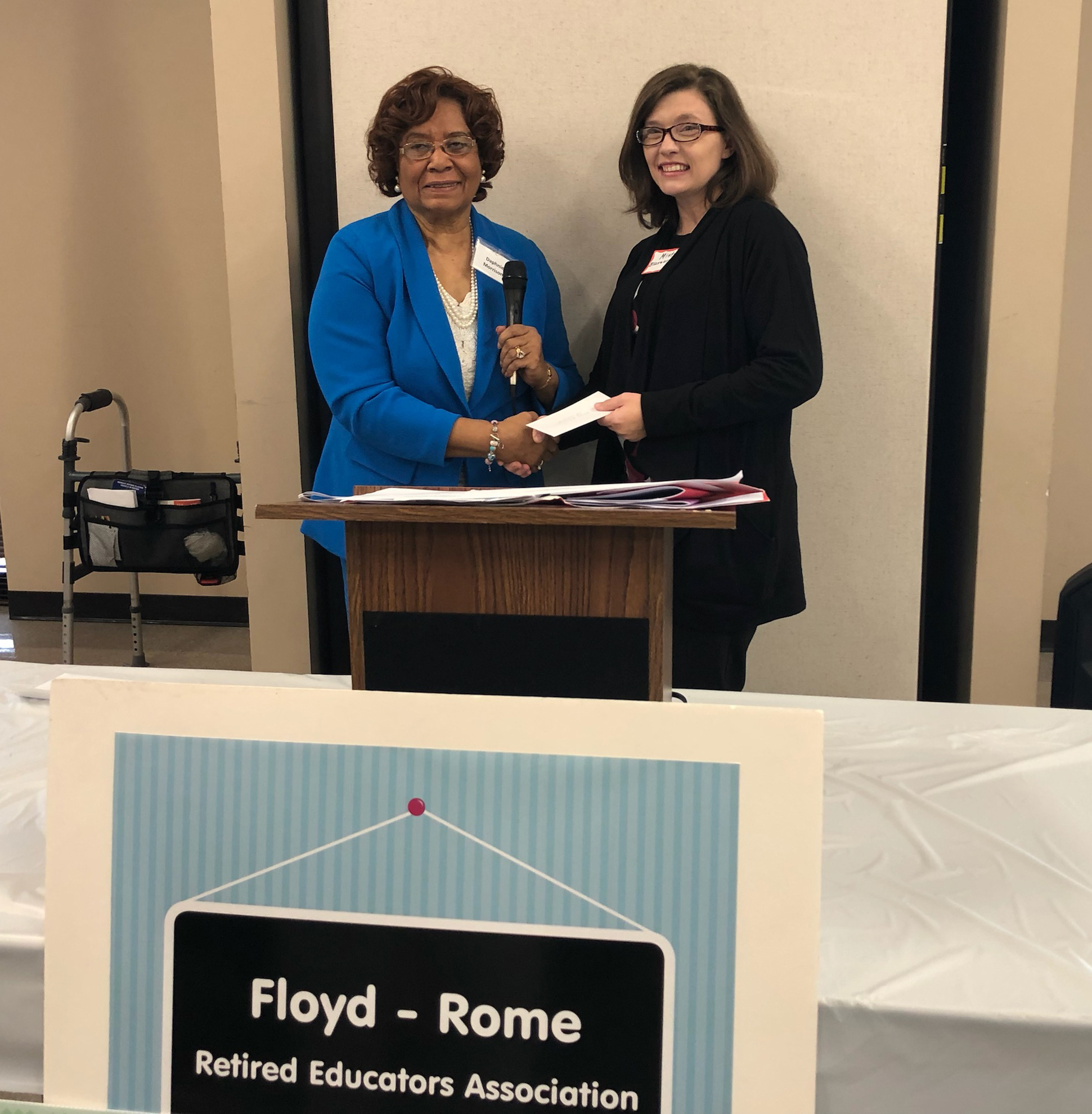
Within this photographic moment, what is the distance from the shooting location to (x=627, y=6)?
85.5 inches

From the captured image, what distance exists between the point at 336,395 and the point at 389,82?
0.98 meters

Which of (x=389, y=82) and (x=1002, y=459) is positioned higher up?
(x=389, y=82)

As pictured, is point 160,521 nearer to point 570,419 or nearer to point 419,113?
point 419,113

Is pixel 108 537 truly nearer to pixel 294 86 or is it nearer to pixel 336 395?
pixel 294 86

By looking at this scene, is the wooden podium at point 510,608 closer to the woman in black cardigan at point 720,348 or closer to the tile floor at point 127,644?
the woman in black cardigan at point 720,348

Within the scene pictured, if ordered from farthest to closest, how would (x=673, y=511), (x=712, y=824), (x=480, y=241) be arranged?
(x=480, y=241), (x=673, y=511), (x=712, y=824)

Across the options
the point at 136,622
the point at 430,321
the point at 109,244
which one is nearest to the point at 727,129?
the point at 430,321

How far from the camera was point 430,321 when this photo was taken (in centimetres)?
177

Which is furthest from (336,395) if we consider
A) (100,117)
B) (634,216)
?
(100,117)

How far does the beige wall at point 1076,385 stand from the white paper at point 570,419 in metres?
2.58

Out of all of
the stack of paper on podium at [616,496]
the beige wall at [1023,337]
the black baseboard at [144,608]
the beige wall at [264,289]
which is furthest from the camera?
the black baseboard at [144,608]

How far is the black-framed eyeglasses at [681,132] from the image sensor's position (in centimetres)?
173

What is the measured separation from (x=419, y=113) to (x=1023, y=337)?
1.42 m

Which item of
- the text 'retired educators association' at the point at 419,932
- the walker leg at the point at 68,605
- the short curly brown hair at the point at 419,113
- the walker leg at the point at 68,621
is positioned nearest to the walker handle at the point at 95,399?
the walker leg at the point at 68,605
